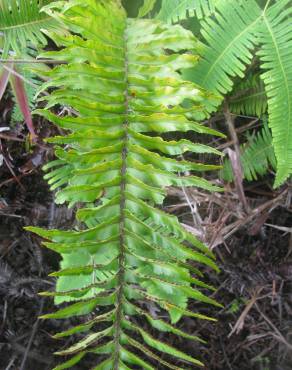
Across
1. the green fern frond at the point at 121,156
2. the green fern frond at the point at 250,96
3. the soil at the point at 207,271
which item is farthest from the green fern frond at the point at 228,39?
the soil at the point at 207,271

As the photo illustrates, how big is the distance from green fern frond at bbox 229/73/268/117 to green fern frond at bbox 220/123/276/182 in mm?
Result: 81

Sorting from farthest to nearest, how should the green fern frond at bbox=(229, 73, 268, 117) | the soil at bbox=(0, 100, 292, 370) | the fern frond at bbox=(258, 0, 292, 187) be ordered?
the soil at bbox=(0, 100, 292, 370)
the green fern frond at bbox=(229, 73, 268, 117)
the fern frond at bbox=(258, 0, 292, 187)

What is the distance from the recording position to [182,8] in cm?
140

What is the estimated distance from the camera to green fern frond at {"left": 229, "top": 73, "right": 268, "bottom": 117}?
1.62 meters

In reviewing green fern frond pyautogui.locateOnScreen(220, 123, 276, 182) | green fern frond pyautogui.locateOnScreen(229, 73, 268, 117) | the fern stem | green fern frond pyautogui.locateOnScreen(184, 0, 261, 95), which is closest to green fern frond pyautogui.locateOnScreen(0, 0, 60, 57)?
the fern stem

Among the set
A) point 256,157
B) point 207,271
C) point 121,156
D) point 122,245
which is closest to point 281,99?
point 256,157

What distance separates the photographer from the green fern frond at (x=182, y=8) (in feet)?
4.56

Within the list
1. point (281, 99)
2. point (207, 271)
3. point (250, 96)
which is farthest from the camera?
point (207, 271)

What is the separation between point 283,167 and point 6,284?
1.18 meters

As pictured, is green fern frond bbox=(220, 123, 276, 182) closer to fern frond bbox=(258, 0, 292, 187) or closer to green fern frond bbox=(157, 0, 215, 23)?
fern frond bbox=(258, 0, 292, 187)

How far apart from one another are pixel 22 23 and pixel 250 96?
85cm

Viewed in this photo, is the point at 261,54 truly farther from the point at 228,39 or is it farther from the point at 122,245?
the point at 122,245

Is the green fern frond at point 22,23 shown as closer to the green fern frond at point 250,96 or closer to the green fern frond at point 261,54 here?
the green fern frond at point 261,54

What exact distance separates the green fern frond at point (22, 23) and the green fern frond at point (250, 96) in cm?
71
